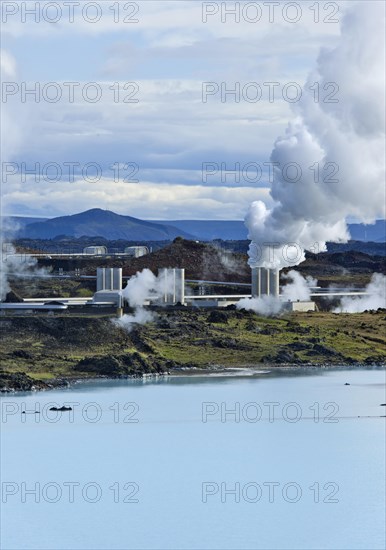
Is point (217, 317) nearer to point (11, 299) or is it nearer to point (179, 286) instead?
point (179, 286)

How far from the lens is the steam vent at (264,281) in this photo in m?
181

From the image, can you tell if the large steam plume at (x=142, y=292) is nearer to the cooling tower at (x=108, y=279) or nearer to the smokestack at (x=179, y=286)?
the smokestack at (x=179, y=286)

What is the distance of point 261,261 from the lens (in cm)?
17862

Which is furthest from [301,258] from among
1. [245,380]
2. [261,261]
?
[245,380]

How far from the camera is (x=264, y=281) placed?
182 meters

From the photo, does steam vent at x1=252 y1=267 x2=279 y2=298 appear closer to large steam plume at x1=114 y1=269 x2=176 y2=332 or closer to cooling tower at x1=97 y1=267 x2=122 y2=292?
large steam plume at x1=114 y1=269 x2=176 y2=332

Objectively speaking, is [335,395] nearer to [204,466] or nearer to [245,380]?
[245,380]

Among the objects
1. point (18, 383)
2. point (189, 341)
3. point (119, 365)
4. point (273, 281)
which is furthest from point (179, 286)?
point (18, 383)

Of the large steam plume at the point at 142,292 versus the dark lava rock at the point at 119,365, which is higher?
the large steam plume at the point at 142,292

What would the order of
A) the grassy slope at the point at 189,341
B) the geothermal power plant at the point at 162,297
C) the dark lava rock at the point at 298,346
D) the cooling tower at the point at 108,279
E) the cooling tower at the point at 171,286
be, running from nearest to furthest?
the grassy slope at the point at 189,341
the dark lava rock at the point at 298,346
the geothermal power plant at the point at 162,297
the cooling tower at the point at 171,286
the cooling tower at the point at 108,279

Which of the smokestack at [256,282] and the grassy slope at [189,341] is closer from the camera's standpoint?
the grassy slope at [189,341]

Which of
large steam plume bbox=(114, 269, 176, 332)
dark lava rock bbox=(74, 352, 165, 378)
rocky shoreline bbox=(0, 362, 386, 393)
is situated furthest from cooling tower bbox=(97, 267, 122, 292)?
dark lava rock bbox=(74, 352, 165, 378)

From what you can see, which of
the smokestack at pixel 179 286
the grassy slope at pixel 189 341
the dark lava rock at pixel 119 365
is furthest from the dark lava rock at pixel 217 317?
the dark lava rock at pixel 119 365

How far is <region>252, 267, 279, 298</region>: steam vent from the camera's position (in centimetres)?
18112
